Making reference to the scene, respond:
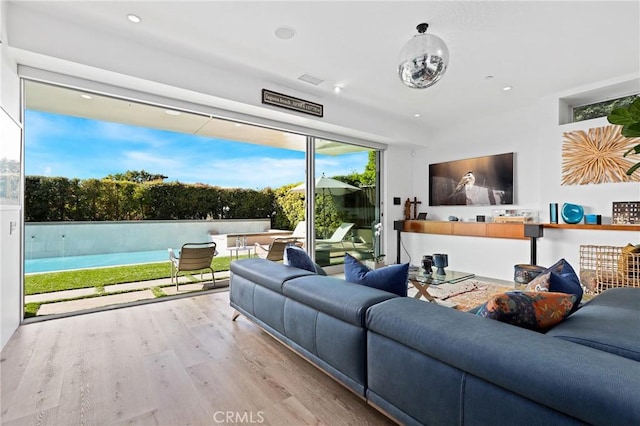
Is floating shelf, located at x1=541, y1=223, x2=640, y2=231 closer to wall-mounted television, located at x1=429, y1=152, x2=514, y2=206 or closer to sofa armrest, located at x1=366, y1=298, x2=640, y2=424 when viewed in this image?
wall-mounted television, located at x1=429, y1=152, x2=514, y2=206

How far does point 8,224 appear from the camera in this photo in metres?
2.58

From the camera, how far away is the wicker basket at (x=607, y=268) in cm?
328

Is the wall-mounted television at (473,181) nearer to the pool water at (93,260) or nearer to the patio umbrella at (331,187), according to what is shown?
the patio umbrella at (331,187)

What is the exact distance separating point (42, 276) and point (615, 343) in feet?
21.1

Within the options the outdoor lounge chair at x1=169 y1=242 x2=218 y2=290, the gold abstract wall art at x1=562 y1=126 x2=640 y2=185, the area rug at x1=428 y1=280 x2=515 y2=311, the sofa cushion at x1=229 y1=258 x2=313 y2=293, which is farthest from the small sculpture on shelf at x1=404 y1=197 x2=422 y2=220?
the sofa cushion at x1=229 y1=258 x2=313 y2=293

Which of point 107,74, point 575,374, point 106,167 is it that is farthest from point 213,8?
point 106,167

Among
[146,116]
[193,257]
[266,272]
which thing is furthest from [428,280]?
[146,116]

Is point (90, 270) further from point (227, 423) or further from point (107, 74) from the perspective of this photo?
point (227, 423)

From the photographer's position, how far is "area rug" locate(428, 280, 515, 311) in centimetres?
362

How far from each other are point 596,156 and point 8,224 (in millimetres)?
6473

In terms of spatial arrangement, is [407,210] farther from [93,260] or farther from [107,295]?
[93,260]

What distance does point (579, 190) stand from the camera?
4.26 metres

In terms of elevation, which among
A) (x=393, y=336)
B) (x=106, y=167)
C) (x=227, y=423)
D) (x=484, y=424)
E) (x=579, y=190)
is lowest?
(x=227, y=423)

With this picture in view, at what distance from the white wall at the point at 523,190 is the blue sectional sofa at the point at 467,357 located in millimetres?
2625
